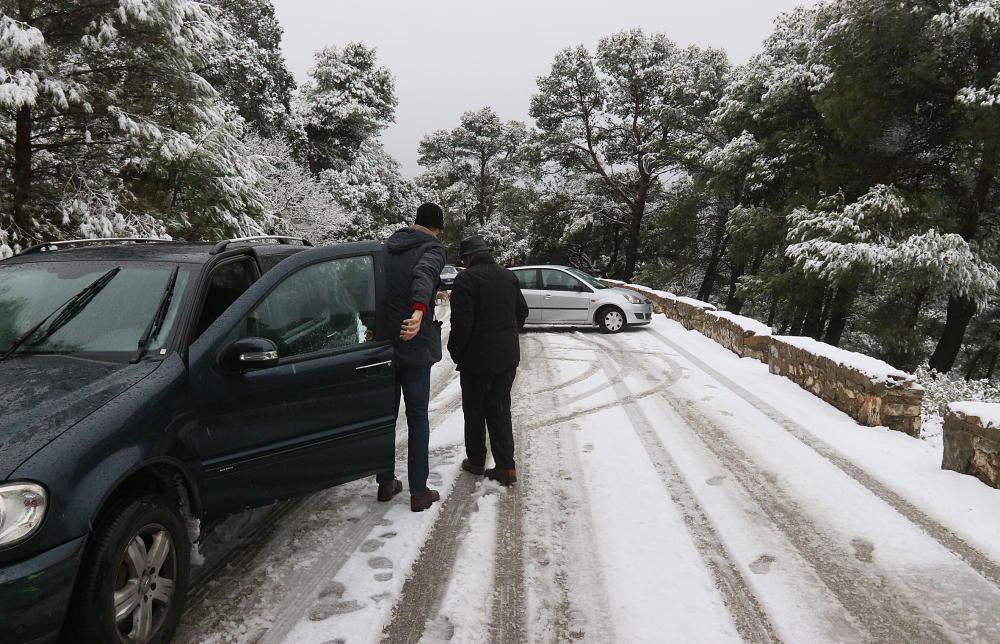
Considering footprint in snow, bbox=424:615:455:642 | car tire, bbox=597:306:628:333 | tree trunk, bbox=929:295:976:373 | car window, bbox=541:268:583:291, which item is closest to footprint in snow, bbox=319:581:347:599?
footprint in snow, bbox=424:615:455:642

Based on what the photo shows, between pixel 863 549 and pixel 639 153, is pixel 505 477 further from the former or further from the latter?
pixel 639 153

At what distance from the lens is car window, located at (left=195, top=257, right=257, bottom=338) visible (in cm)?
305

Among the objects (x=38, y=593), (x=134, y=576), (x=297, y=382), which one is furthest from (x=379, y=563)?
(x=38, y=593)

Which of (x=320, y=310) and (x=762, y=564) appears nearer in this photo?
(x=762, y=564)

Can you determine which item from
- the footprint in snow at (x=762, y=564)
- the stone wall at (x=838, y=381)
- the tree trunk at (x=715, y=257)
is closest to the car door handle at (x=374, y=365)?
the footprint in snow at (x=762, y=564)

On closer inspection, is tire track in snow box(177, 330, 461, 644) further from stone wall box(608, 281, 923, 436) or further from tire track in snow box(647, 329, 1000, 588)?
stone wall box(608, 281, 923, 436)

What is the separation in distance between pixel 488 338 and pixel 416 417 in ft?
2.48

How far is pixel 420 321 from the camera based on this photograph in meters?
3.49

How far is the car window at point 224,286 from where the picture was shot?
305 cm

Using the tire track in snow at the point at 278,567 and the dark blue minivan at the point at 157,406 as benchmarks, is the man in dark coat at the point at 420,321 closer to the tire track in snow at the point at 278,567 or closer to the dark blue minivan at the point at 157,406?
the dark blue minivan at the point at 157,406

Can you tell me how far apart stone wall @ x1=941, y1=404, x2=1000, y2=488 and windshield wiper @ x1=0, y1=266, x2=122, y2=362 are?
5.82m

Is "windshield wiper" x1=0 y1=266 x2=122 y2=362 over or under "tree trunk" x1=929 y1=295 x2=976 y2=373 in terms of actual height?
over

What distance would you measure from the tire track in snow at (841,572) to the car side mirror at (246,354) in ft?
9.92

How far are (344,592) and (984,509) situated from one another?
13.7 feet
